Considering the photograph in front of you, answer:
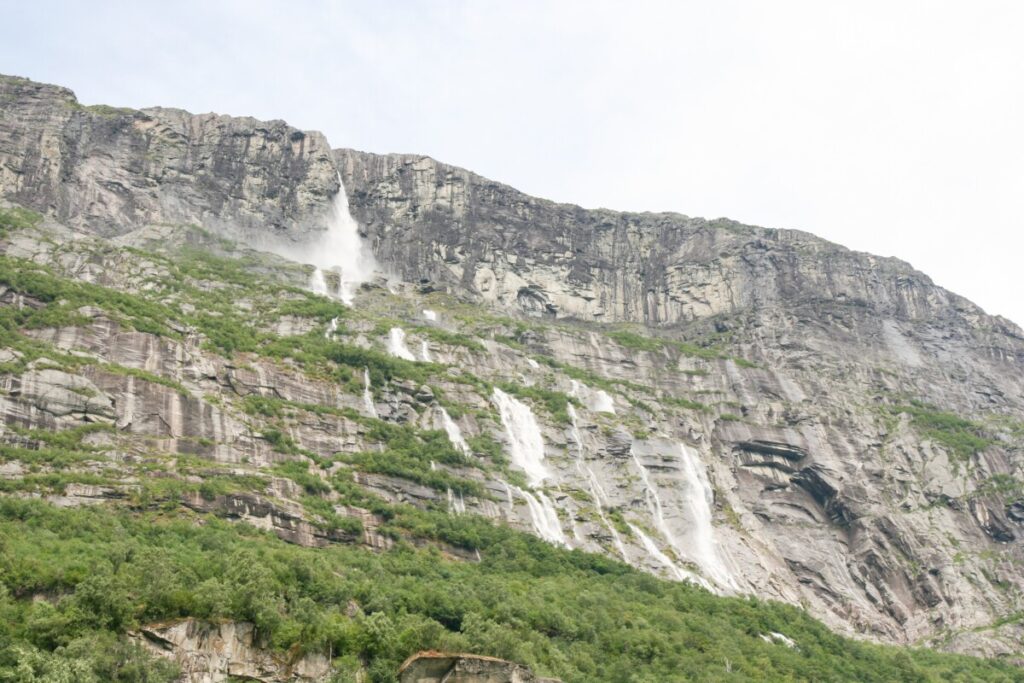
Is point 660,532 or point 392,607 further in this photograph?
point 660,532

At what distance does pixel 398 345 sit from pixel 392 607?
169ft

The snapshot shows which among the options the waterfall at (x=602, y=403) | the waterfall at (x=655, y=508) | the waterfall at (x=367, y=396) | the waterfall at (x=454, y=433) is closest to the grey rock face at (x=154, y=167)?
the waterfall at (x=367, y=396)

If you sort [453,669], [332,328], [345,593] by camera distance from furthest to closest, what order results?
[332,328] → [345,593] → [453,669]

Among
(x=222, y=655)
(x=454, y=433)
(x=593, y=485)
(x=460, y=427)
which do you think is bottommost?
(x=222, y=655)

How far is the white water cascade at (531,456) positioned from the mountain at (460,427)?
0.47m

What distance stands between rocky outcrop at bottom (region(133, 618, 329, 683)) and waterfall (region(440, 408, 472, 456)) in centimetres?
3968

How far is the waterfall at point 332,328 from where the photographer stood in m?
93.3

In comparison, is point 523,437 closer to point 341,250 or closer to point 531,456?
point 531,456

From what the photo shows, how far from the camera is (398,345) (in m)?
97.9

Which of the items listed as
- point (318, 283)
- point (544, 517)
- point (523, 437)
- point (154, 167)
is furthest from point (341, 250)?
point (544, 517)

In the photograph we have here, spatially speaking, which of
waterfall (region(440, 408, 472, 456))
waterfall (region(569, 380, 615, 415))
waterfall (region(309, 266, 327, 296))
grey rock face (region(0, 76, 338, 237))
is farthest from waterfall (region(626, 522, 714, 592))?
grey rock face (region(0, 76, 338, 237))

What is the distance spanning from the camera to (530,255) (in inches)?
5374

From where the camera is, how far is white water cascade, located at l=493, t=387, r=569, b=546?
74625mm

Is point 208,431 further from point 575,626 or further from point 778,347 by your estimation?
point 778,347
